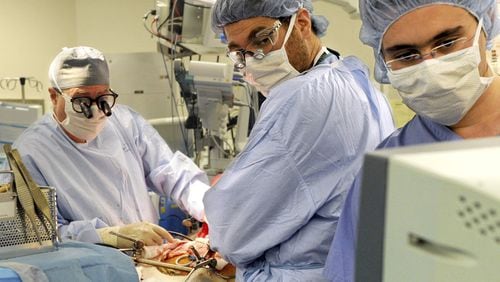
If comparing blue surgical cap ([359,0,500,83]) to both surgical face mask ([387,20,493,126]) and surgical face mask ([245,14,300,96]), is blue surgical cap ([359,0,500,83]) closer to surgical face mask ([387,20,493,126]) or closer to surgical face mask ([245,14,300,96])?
surgical face mask ([387,20,493,126])

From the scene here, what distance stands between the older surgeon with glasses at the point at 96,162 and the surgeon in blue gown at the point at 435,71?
0.99 m

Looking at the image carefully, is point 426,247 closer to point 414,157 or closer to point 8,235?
point 414,157

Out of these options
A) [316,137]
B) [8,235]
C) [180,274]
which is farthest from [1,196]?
[316,137]

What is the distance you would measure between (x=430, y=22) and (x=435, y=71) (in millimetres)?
89

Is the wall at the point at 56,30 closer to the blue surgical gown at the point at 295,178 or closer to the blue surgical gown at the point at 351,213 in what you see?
the blue surgical gown at the point at 295,178

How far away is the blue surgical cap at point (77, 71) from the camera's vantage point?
202 centimetres

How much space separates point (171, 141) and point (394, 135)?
2.12 meters

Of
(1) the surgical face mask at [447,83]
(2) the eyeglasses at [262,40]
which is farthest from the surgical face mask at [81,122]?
(1) the surgical face mask at [447,83]

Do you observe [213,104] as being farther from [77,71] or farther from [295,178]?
[295,178]

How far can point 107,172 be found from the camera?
6.66 ft

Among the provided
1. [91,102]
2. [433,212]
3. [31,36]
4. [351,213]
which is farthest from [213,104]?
[31,36]

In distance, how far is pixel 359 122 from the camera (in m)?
1.24

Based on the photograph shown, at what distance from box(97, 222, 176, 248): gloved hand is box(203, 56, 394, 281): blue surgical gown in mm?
516

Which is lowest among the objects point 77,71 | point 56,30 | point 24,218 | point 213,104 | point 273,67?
point 56,30
